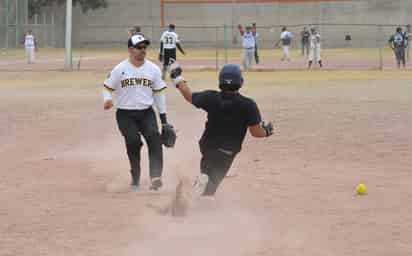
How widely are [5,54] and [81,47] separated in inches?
371

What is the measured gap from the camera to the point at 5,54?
5222 cm

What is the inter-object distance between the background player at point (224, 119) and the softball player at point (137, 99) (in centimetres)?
141

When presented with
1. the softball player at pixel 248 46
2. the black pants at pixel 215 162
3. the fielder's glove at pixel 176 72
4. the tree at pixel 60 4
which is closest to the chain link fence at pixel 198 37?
the tree at pixel 60 4

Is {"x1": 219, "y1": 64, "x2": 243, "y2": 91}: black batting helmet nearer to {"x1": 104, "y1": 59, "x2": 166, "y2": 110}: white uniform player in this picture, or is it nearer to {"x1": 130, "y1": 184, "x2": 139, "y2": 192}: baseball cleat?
{"x1": 104, "y1": 59, "x2": 166, "y2": 110}: white uniform player

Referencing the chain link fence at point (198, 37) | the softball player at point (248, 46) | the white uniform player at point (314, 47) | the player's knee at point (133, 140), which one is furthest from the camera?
the chain link fence at point (198, 37)

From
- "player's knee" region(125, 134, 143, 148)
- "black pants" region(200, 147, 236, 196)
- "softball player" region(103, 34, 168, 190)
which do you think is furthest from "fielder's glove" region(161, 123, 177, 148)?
"black pants" region(200, 147, 236, 196)

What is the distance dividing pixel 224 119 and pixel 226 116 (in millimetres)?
38

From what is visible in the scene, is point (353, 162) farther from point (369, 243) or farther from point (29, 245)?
point (29, 245)

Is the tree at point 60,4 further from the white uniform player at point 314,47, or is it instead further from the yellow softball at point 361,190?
the yellow softball at point 361,190

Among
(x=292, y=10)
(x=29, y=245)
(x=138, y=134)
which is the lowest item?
(x=29, y=245)

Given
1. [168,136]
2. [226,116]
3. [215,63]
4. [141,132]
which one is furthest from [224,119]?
[215,63]

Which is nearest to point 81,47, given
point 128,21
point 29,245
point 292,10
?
point 128,21

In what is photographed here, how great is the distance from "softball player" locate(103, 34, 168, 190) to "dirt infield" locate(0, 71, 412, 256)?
0.46 m

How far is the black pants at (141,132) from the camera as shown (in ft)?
30.2
